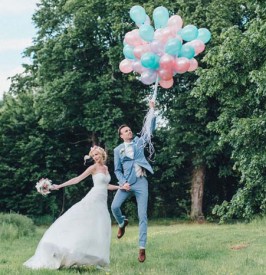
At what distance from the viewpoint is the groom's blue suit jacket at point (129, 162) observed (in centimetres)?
922

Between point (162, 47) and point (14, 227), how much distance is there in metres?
8.30

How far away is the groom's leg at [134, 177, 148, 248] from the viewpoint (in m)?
9.09

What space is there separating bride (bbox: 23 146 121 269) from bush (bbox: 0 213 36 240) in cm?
656

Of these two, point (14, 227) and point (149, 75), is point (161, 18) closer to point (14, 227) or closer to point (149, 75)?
point (149, 75)

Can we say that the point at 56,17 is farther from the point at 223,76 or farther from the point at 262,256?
the point at 262,256

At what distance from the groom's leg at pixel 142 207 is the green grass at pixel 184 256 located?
417 mm

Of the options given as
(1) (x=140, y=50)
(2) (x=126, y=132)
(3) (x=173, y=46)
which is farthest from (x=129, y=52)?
(2) (x=126, y=132)

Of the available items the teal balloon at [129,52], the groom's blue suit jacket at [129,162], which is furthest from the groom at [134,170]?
the teal balloon at [129,52]

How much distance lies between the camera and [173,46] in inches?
372

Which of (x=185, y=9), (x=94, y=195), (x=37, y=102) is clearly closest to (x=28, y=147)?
(x=37, y=102)

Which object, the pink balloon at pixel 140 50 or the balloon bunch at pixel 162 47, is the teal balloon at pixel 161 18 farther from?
the pink balloon at pixel 140 50

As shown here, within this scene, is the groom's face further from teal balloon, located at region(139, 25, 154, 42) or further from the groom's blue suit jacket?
teal balloon, located at region(139, 25, 154, 42)

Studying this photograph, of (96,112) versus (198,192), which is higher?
(96,112)

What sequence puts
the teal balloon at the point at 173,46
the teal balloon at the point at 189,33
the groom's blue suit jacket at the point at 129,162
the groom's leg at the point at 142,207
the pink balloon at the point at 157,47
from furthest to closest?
the teal balloon at the point at 189,33 → the pink balloon at the point at 157,47 → the teal balloon at the point at 173,46 → the groom's blue suit jacket at the point at 129,162 → the groom's leg at the point at 142,207
